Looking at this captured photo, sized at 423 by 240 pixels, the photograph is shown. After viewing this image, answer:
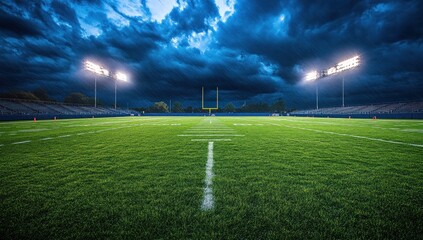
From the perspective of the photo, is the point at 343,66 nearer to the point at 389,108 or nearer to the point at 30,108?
the point at 389,108

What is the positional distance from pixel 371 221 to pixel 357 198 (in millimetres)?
412

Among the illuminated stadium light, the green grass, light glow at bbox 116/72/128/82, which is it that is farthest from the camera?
the illuminated stadium light

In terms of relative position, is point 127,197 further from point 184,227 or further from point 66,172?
point 66,172

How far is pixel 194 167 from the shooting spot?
2.90 m

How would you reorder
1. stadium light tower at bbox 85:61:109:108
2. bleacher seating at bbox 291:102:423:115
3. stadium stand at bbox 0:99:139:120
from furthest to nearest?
stadium light tower at bbox 85:61:109:108 → bleacher seating at bbox 291:102:423:115 → stadium stand at bbox 0:99:139:120

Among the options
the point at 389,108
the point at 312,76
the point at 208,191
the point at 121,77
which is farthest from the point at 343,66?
the point at 121,77

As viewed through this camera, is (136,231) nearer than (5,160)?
Yes

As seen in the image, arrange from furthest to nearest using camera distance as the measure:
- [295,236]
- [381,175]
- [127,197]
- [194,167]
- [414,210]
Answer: [194,167] → [381,175] → [127,197] → [414,210] → [295,236]

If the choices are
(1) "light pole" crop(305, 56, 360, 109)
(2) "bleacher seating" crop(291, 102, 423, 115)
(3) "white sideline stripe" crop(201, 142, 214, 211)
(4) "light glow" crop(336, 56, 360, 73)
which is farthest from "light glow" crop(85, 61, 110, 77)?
(2) "bleacher seating" crop(291, 102, 423, 115)

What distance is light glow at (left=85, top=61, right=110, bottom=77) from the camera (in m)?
35.0

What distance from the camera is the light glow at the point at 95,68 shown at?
115 feet

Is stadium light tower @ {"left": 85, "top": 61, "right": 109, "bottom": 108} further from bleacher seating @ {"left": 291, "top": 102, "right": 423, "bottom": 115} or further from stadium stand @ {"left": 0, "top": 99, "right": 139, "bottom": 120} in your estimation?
bleacher seating @ {"left": 291, "top": 102, "right": 423, "bottom": 115}

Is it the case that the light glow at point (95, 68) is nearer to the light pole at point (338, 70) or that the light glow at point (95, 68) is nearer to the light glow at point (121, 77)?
the light glow at point (121, 77)

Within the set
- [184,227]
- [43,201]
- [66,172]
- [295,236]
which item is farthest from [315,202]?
[66,172]
